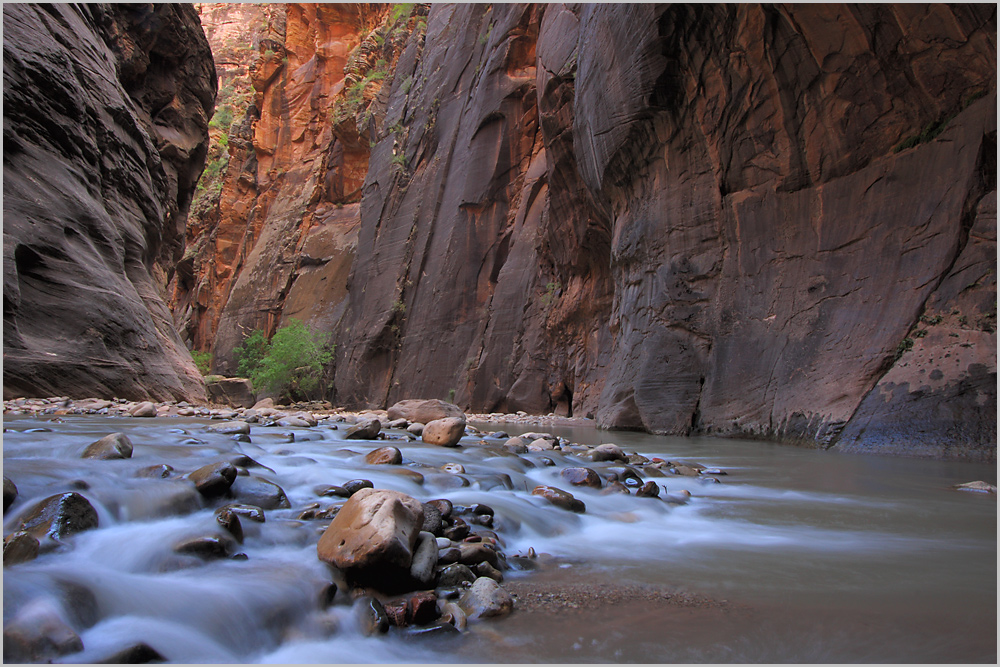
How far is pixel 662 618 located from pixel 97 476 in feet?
8.98

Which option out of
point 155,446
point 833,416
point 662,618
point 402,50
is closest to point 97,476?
point 155,446

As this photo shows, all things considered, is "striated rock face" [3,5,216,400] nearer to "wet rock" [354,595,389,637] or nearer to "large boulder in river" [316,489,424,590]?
"large boulder in river" [316,489,424,590]

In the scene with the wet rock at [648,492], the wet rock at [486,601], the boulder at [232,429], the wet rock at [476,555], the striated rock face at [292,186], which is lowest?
the wet rock at [486,601]

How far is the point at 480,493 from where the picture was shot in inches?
125

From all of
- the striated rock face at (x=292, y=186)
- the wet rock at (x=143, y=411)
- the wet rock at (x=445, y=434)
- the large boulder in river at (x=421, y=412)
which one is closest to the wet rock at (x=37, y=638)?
the wet rock at (x=445, y=434)

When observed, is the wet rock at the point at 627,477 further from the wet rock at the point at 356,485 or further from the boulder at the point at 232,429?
the boulder at the point at 232,429

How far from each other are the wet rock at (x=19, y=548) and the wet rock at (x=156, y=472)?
923mm

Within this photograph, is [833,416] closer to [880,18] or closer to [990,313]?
[990,313]

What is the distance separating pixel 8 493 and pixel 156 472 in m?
0.67

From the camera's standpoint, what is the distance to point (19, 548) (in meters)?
1.74

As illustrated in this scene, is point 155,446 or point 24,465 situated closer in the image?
point 24,465

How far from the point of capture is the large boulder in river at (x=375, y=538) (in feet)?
6.04

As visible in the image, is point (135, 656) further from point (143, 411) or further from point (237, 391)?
point (237, 391)

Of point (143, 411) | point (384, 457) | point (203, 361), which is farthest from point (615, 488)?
point (203, 361)
